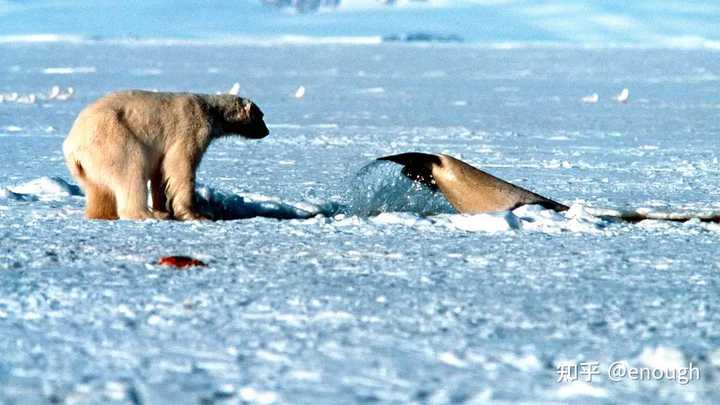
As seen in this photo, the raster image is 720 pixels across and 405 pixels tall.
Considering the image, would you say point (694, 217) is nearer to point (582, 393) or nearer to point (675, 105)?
point (582, 393)

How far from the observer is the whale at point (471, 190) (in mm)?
6770

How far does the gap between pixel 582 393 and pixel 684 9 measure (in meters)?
122

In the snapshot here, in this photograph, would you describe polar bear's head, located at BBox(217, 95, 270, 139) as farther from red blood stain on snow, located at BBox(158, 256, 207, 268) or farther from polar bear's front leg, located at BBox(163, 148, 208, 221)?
red blood stain on snow, located at BBox(158, 256, 207, 268)

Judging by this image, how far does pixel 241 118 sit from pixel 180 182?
2.52ft

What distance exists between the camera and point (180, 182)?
6.29 metres

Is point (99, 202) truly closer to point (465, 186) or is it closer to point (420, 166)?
point (420, 166)

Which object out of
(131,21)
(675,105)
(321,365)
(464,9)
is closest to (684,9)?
(464,9)

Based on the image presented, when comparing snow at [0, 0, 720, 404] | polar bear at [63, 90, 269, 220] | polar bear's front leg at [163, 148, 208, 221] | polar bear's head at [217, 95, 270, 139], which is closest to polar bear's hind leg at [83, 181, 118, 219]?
polar bear at [63, 90, 269, 220]

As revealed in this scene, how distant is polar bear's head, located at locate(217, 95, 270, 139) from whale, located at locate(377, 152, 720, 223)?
2.76 feet

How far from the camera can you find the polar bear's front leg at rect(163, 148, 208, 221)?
627 cm

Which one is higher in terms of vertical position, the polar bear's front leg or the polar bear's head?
the polar bear's head

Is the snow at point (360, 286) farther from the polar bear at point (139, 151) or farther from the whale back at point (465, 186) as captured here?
the polar bear at point (139, 151)

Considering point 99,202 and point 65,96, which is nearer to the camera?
point 99,202

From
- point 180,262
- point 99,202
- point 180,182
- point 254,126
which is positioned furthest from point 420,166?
point 180,262
